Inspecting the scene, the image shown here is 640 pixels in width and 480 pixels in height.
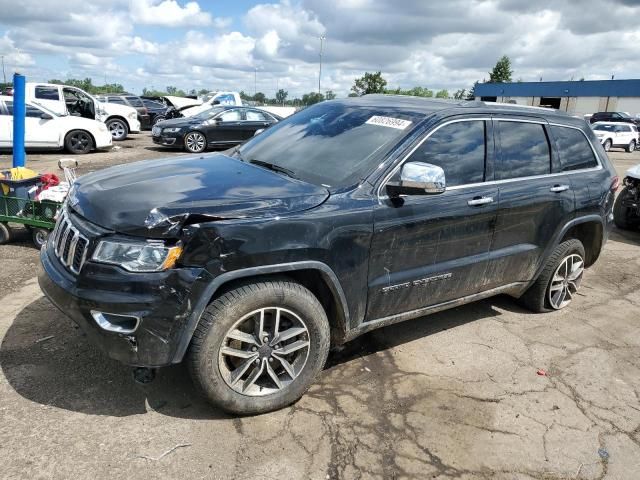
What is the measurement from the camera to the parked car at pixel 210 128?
15.3 metres

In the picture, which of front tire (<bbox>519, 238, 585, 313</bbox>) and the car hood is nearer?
the car hood

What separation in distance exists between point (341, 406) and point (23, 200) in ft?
14.6

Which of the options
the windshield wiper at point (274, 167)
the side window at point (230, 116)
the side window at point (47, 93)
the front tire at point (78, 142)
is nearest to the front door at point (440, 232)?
the windshield wiper at point (274, 167)

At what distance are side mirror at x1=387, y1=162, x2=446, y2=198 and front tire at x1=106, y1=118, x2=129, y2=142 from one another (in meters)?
16.7

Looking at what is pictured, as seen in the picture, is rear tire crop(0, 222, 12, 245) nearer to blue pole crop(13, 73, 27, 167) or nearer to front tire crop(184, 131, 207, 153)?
blue pole crop(13, 73, 27, 167)

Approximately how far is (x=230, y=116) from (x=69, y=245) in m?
13.7

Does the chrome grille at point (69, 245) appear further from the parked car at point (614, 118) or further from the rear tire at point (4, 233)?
the parked car at point (614, 118)

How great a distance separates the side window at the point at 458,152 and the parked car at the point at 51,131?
1210cm

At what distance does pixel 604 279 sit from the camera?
5969 millimetres

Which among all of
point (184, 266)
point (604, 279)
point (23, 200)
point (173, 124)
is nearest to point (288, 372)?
point (184, 266)

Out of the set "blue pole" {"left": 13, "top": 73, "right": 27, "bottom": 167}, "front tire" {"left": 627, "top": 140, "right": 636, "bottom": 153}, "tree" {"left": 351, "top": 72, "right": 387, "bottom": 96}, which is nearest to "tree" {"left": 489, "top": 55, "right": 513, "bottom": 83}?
"tree" {"left": 351, "top": 72, "right": 387, "bottom": 96}

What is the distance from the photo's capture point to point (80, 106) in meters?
16.4

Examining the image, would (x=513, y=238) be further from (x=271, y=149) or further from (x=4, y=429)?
(x=4, y=429)

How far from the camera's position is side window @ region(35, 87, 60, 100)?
1470 cm
